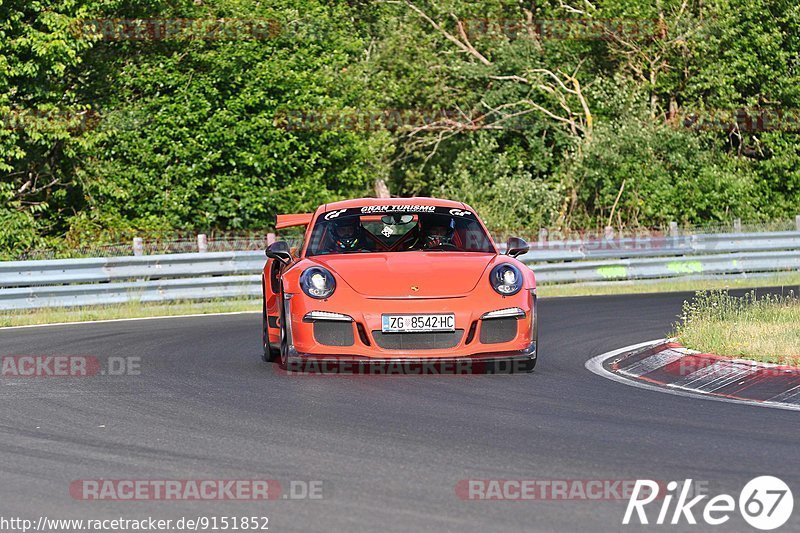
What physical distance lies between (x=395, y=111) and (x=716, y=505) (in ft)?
108

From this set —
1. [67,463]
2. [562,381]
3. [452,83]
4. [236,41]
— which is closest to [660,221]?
[452,83]

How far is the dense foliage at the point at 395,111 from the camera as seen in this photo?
28.9 meters

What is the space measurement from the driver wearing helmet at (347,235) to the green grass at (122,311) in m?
7.90

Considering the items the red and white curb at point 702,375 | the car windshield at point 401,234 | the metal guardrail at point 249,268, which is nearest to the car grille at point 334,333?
the car windshield at point 401,234

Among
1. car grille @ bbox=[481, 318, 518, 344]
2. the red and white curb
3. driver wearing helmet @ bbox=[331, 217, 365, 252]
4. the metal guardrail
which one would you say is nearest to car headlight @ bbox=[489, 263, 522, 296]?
car grille @ bbox=[481, 318, 518, 344]

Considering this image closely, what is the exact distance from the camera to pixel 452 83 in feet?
128

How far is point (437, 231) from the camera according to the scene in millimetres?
12211

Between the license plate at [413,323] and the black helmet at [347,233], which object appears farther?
the black helmet at [347,233]

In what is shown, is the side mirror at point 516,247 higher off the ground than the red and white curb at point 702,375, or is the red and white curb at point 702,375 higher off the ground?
the side mirror at point 516,247

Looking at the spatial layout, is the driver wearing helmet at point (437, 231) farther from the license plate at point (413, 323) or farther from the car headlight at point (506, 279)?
the license plate at point (413, 323)

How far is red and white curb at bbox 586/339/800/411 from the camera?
386 inches

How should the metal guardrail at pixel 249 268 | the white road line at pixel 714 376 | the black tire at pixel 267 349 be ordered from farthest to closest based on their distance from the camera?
the metal guardrail at pixel 249 268 < the black tire at pixel 267 349 < the white road line at pixel 714 376

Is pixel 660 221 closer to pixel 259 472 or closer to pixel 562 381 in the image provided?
pixel 562 381

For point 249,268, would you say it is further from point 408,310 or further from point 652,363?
point 408,310
